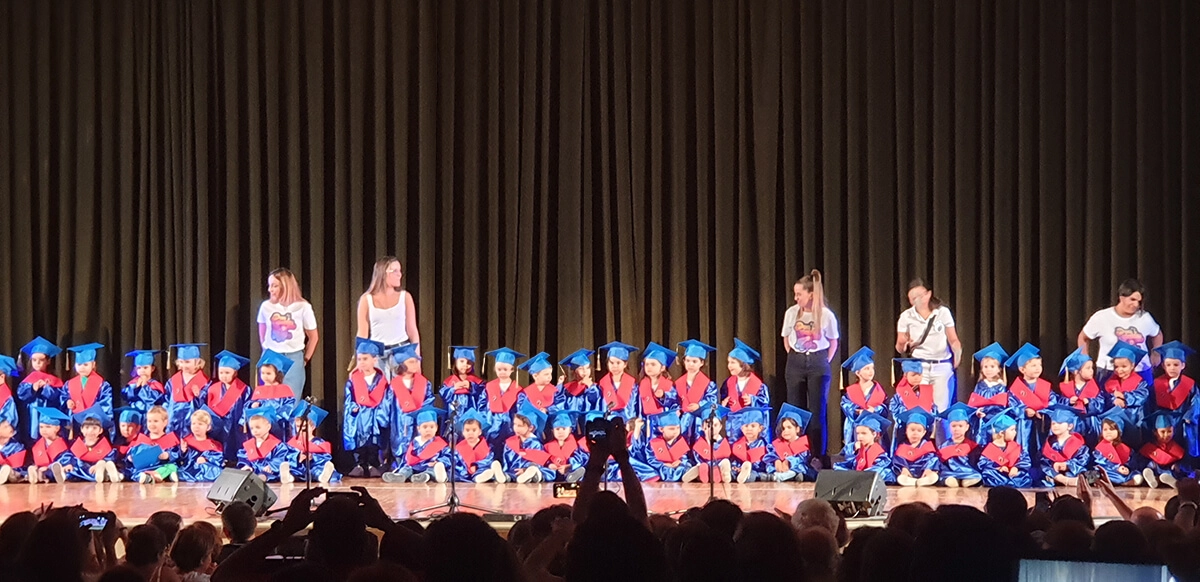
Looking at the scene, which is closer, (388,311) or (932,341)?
(932,341)

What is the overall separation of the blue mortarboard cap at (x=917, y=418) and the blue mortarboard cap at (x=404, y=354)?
3.96 m

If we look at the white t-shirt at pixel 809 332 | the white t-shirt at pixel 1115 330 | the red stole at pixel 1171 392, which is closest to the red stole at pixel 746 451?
the white t-shirt at pixel 809 332

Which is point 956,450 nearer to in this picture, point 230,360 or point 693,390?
point 693,390

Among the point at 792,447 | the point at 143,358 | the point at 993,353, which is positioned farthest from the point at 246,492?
the point at 993,353

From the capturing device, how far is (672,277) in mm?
12695

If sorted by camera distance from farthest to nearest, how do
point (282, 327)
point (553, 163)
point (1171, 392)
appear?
point (553, 163)
point (282, 327)
point (1171, 392)

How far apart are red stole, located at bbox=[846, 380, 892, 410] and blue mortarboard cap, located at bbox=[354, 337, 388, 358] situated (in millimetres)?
3833

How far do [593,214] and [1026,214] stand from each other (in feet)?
12.5

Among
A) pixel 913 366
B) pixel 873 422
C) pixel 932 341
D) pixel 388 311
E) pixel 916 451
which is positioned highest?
pixel 388 311

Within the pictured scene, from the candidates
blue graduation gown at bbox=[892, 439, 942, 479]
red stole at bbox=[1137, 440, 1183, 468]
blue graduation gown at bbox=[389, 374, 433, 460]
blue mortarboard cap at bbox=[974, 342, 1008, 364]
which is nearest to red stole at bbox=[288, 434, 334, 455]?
blue graduation gown at bbox=[389, 374, 433, 460]

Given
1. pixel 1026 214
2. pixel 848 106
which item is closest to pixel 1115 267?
pixel 1026 214

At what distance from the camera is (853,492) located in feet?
26.2

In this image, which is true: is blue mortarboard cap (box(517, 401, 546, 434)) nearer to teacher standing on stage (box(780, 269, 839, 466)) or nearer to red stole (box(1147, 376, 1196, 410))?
teacher standing on stage (box(780, 269, 839, 466))

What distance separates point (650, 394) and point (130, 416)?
418 cm
